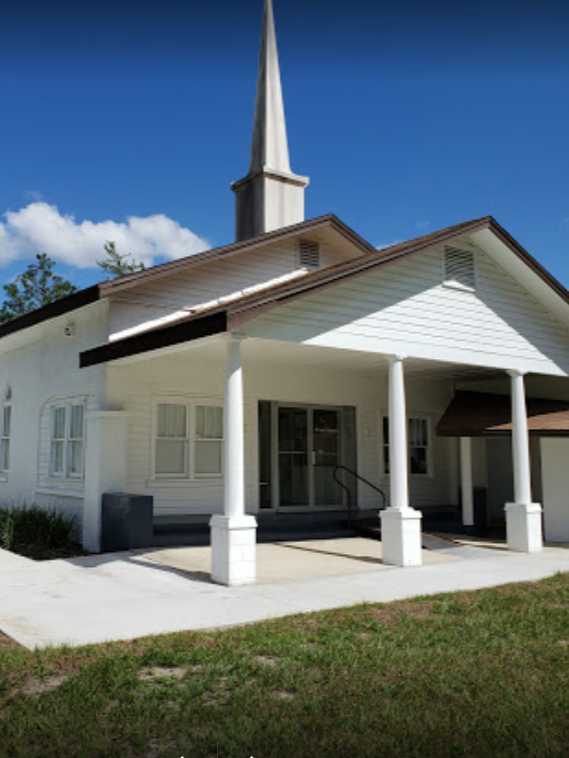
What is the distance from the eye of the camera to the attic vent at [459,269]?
12198 mm

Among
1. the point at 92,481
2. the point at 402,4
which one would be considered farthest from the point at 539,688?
the point at 92,481

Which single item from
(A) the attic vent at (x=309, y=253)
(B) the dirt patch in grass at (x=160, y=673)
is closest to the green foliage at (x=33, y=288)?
(A) the attic vent at (x=309, y=253)

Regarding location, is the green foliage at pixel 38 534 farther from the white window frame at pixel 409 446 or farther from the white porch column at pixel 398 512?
the white window frame at pixel 409 446

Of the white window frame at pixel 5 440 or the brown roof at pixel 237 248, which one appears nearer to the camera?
Result: the brown roof at pixel 237 248

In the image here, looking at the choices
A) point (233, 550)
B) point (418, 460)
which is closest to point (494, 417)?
point (418, 460)

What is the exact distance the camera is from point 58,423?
1384cm

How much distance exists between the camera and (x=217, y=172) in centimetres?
2155

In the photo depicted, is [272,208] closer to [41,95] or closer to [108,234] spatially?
[41,95]

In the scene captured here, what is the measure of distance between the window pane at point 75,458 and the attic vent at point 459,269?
6.95m

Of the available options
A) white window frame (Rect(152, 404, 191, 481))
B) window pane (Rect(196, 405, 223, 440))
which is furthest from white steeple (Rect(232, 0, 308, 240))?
white window frame (Rect(152, 404, 191, 481))

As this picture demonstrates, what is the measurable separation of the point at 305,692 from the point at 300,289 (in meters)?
5.71

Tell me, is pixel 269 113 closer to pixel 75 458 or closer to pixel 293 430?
pixel 293 430

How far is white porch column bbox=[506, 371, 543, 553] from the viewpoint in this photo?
41.3 ft

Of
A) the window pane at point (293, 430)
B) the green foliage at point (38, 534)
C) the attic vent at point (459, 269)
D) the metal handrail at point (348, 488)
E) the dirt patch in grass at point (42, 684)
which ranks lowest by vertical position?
the dirt patch in grass at point (42, 684)
